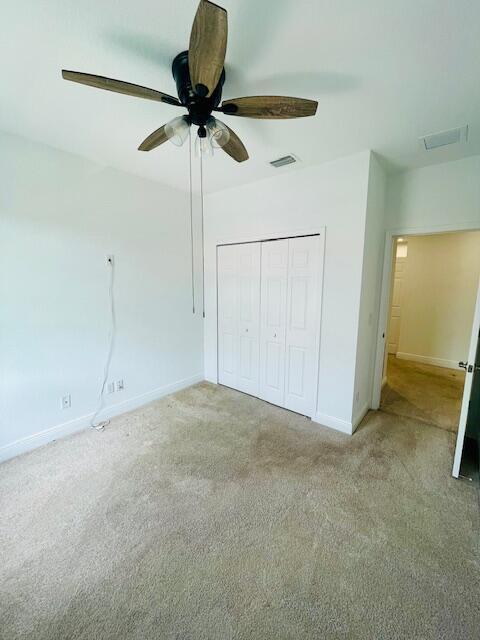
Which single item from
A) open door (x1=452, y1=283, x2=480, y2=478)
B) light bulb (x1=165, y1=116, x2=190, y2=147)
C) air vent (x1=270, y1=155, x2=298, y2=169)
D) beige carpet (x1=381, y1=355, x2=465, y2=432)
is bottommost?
beige carpet (x1=381, y1=355, x2=465, y2=432)

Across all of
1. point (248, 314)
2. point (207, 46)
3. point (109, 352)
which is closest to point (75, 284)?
point (109, 352)

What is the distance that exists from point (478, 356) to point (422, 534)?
5.32ft

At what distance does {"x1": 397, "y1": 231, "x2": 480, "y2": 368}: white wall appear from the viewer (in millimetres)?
4340

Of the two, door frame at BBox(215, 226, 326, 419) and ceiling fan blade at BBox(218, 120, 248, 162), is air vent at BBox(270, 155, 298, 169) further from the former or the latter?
ceiling fan blade at BBox(218, 120, 248, 162)

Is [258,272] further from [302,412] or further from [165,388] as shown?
[165,388]

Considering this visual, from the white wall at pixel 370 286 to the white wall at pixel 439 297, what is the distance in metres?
2.50

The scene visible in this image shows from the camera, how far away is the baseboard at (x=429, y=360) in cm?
460

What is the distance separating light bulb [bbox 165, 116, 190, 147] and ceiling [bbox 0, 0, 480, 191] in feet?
0.99

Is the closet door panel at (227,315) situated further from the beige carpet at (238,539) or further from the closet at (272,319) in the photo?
the beige carpet at (238,539)

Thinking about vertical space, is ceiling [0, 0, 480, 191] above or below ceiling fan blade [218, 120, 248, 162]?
above

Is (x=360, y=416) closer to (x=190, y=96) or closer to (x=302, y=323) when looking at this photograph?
(x=302, y=323)

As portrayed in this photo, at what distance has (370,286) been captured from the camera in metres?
2.70

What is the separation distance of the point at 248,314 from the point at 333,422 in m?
1.56

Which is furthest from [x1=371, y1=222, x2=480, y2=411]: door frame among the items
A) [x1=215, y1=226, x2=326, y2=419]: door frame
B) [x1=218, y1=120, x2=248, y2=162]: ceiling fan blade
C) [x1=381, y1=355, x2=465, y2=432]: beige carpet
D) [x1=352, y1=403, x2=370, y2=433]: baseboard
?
[x1=218, y1=120, x2=248, y2=162]: ceiling fan blade
